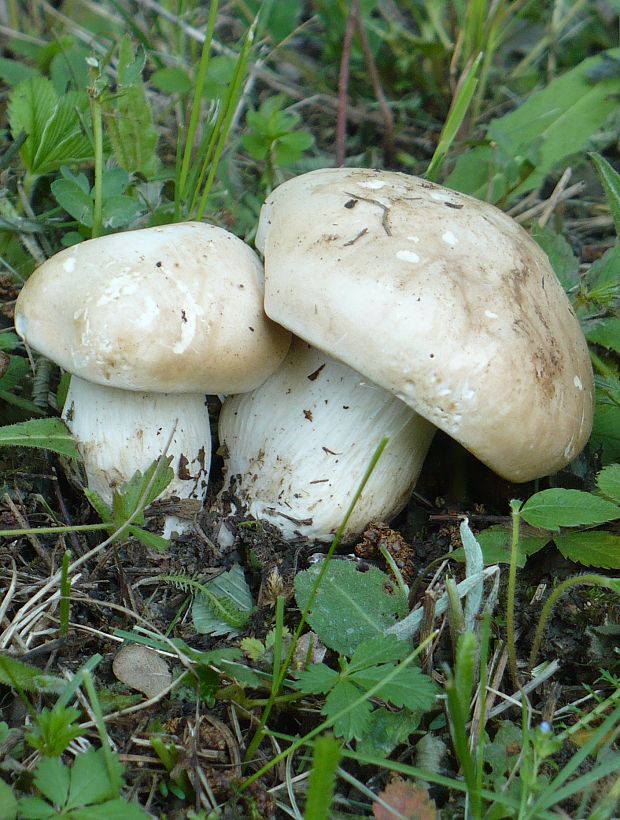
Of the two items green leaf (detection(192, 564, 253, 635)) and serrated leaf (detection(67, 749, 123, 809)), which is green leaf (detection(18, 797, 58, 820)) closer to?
serrated leaf (detection(67, 749, 123, 809))

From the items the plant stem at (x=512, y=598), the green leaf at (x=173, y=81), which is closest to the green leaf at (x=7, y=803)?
the plant stem at (x=512, y=598)

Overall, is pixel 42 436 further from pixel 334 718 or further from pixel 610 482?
pixel 610 482

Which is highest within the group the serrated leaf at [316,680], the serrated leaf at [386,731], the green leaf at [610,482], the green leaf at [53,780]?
the green leaf at [610,482]

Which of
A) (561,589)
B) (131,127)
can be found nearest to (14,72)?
(131,127)

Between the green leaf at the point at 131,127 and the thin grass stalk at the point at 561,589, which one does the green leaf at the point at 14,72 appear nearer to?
the green leaf at the point at 131,127

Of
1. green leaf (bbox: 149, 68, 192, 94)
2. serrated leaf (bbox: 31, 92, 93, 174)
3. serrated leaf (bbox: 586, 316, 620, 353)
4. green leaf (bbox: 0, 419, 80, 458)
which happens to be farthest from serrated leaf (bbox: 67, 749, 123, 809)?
green leaf (bbox: 149, 68, 192, 94)
